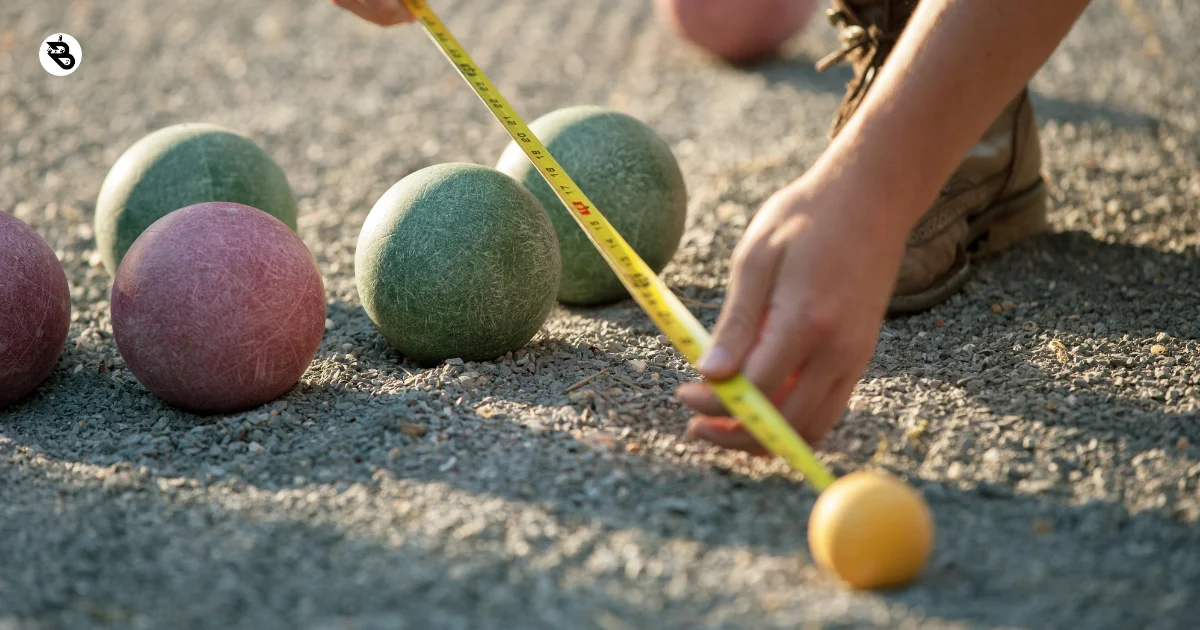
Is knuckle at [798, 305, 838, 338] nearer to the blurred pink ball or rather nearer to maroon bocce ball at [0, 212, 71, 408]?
maroon bocce ball at [0, 212, 71, 408]

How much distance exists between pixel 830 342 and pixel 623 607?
72cm

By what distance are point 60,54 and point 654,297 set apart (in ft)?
19.5

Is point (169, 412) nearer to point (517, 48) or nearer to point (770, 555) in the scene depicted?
point (770, 555)

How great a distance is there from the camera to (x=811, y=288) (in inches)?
95.0

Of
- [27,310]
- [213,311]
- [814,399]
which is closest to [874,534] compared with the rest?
[814,399]

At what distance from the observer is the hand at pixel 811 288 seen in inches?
95.2

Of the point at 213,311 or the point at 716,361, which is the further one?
the point at 213,311

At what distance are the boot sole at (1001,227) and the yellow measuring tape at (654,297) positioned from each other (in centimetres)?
136

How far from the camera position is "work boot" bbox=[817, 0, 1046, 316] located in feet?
13.0

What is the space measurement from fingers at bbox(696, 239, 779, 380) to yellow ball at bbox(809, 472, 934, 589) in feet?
1.22

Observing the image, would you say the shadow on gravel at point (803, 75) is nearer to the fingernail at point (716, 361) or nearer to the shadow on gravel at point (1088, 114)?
the shadow on gravel at point (1088, 114)

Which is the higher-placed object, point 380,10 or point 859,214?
point 380,10

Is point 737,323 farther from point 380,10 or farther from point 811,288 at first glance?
point 380,10

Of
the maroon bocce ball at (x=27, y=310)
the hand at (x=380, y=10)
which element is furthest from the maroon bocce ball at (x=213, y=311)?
the hand at (x=380, y=10)
